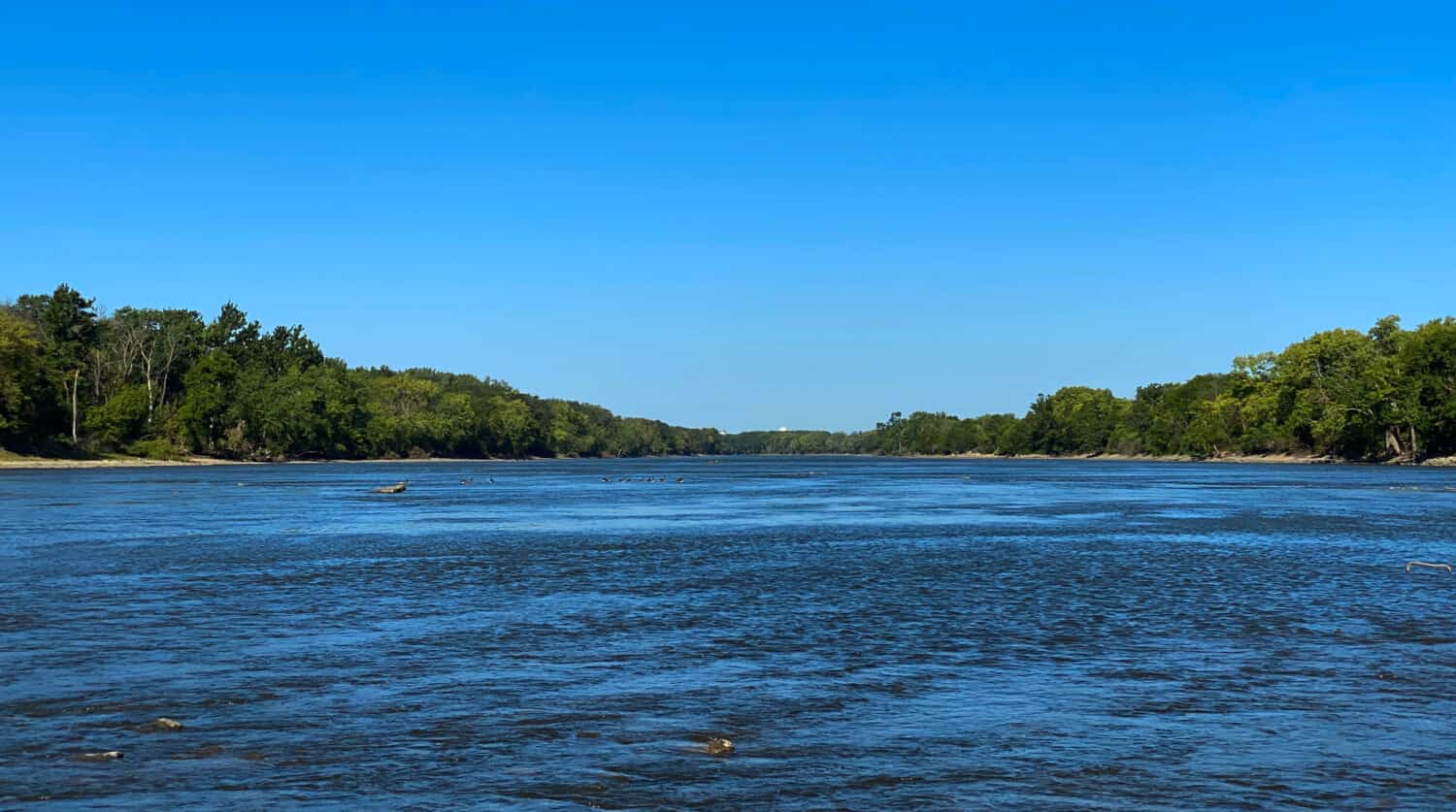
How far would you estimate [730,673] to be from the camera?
20516 millimetres

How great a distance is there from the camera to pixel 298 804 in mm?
12828

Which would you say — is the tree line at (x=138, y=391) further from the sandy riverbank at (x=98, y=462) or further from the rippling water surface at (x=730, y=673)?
the rippling water surface at (x=730, y=673)

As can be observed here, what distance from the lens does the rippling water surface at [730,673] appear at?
1387 centimetres

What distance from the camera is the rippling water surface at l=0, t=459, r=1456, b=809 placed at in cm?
1387

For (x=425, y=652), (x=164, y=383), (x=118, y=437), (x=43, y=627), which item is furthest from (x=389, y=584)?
(x=164, y=383)

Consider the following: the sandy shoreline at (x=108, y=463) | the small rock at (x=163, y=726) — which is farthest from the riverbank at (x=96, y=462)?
the small rock at (x=163, y=726)

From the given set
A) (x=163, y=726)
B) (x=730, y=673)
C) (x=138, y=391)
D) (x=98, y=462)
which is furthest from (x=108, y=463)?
(x=163, y=726)

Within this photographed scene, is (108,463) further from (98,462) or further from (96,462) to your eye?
(96,462)

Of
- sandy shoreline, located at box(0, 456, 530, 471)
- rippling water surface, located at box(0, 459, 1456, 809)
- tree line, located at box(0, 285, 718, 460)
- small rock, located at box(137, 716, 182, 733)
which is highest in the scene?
tree line, located at box(0, 285, 718, 460)

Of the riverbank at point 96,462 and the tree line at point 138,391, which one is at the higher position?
the tree line at point 138,391

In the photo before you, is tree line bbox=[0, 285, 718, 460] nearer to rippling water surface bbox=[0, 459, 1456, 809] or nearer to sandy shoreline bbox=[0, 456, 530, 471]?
sandy shoreline bbox=[0, 456, 530, 471]

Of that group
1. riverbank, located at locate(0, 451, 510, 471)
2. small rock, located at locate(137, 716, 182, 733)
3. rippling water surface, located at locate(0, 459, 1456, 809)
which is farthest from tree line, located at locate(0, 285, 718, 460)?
small rock, located at locate(137, 716, 182, 733)

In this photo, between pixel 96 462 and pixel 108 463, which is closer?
pixel 96 462

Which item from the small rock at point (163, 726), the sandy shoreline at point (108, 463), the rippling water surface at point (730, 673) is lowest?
the rippling water surface at point (730, 673)
